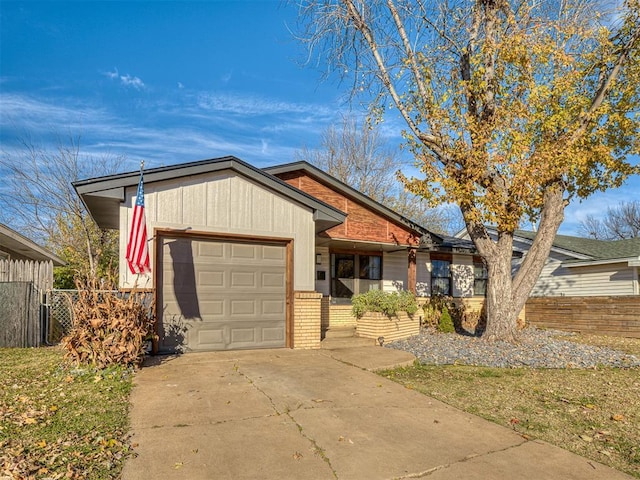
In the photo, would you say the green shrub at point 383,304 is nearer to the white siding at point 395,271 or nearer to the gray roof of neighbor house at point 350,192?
the gray roof of neighbor house at point 350,192

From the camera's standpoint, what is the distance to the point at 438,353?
9.48m

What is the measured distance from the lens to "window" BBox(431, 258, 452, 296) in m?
16.4

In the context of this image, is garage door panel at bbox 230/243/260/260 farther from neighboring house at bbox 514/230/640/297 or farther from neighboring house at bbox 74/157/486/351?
neighboring house at bbox 514/230/640/297

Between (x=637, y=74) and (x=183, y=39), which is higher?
(x=183, y=39)

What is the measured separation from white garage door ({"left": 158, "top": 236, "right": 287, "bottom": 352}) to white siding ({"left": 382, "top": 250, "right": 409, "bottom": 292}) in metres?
6.82

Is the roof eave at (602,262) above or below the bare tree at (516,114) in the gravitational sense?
below

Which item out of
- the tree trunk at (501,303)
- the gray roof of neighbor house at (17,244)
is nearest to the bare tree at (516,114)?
the tree trunk at (501,303)

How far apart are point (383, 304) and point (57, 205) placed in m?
18.4

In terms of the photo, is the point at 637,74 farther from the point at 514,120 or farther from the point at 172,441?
the point at 172,441

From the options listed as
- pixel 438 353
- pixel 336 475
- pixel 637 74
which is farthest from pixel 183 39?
pixel 336 475

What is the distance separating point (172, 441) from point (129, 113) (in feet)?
80.4

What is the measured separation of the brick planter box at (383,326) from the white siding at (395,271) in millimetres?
3519

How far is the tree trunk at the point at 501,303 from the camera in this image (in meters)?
10.7

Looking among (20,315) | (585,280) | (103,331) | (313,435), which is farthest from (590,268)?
(20,315)
